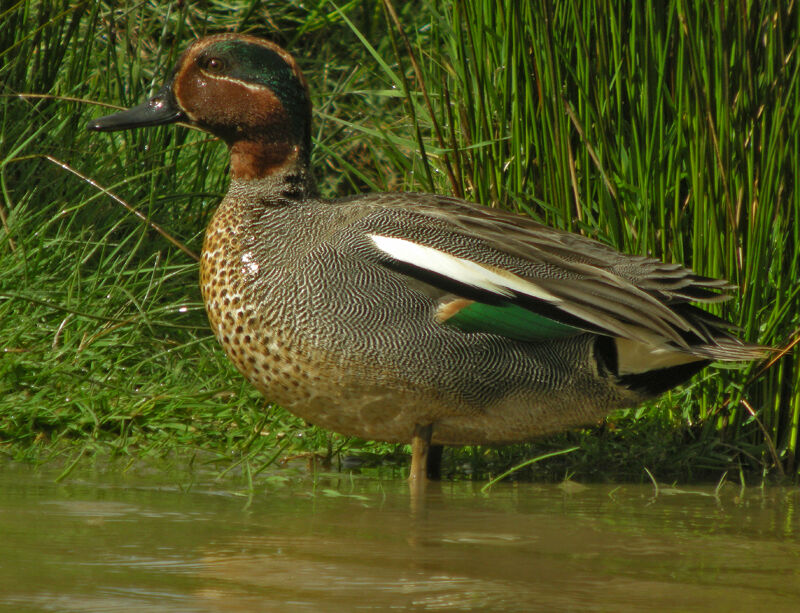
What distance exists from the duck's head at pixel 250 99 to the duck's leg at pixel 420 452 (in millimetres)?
929

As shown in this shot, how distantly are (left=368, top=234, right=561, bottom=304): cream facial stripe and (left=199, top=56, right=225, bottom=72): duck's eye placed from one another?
2.84 feet

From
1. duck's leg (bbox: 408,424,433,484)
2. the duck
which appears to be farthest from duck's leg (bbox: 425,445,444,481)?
duck's leg (bbox: 408,424,433,484)

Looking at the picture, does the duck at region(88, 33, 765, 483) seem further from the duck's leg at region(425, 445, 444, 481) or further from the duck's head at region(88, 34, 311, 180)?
the duck's head at region(88, 34, 311, 180)

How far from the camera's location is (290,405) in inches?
138

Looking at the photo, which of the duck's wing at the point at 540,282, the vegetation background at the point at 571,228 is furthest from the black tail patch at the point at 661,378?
the vegetation background at the point at 571,228

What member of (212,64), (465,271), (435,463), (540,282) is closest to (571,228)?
(540,282)

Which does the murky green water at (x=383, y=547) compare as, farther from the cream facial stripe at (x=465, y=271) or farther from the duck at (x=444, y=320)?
the cream facial stripe at (x=465, y=271)

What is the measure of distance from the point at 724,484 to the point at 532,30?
1.48 meters

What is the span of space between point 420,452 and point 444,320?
39cm

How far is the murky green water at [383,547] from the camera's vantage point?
220cm

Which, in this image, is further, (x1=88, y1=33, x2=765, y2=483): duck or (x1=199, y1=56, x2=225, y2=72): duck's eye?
(x1=199, y1=56, x2=225, y2=72): duck's eye

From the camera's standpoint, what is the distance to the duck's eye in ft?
12.6

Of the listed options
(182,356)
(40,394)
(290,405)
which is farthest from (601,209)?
(40,394)

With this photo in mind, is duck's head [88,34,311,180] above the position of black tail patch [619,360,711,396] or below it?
above
